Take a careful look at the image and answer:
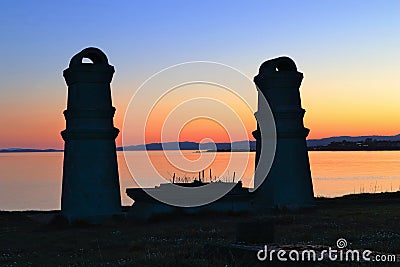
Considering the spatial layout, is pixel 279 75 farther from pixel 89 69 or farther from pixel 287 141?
pixel 89 69

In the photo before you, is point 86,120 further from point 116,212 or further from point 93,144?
point 116,212

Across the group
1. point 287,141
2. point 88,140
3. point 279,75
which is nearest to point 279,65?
point 279,75

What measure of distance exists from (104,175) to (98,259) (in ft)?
28.2

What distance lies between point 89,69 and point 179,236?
23.8 feet

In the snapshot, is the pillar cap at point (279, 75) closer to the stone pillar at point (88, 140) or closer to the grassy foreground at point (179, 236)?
the grassy foreground at point (179, 236)

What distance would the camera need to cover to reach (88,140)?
20.8 meters

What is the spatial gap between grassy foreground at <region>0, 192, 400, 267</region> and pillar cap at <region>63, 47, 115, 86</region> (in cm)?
480

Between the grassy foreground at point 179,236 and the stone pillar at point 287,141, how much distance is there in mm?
852

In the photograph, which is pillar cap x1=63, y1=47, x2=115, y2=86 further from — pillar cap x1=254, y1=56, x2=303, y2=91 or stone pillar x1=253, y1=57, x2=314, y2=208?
stone pillar x1=253, y1=57, x2=314, y2=208

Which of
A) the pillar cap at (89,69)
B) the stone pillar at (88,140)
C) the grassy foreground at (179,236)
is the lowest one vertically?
the grassy foreground at (179,236)

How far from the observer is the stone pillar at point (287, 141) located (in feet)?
75.8

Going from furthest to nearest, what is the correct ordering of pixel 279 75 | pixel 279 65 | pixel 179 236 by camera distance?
pixel 279 65 < pixel 279 75 < pixel 179 236

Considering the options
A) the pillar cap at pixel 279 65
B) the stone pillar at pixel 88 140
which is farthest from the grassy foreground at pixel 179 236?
the pillar cap at pixel 279 65

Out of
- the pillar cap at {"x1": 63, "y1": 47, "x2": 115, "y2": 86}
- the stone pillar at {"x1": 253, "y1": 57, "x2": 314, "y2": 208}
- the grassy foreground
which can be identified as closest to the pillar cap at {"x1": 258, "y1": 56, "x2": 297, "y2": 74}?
the stone pillar at {"x1": 253, "y1": 57, "x2": 314, "y2": 208}
